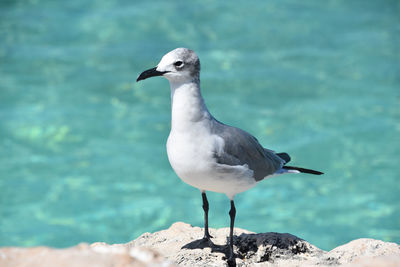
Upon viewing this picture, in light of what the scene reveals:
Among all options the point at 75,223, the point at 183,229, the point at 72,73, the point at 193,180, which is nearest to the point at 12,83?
the point at 72,73

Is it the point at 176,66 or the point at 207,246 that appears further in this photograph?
the point at 207,246

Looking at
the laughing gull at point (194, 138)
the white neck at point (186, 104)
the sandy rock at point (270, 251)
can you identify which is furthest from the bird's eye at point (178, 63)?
the sandy rock at point (270, 251)

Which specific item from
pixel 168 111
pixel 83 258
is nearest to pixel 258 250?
pixel 83 258

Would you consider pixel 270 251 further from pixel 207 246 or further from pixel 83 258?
pixel 83 258

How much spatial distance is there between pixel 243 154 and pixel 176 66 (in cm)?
69

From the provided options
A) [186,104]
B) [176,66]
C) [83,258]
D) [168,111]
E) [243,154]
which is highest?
[168,111]

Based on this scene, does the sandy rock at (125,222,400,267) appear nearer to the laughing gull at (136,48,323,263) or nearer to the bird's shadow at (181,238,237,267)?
the bird's shadow at (181,238,237,267)

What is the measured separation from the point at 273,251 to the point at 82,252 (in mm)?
1673

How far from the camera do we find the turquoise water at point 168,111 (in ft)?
19.7

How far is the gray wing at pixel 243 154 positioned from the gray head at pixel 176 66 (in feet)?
1.24

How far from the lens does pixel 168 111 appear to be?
24.7ft

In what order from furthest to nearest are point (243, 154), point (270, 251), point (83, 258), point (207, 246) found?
point (207, 246) → point (270, 251) → point (243, 154) → point (83, 258)

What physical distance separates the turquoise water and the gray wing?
2534 mm

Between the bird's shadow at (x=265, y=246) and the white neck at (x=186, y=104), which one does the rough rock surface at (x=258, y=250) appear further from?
the white neck at (x=186, y=104)
